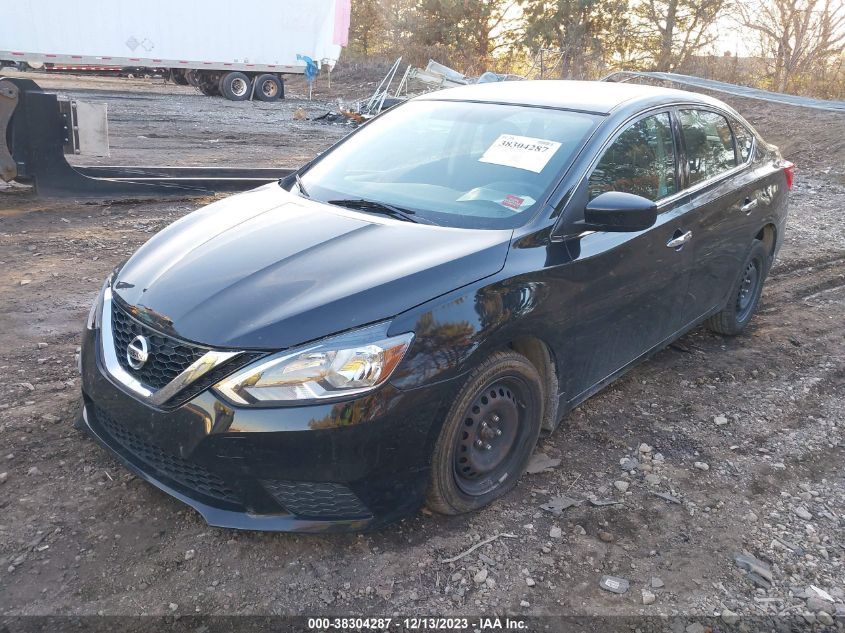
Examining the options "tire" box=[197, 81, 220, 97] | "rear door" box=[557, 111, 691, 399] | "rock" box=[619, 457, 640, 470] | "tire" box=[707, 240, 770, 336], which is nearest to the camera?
"rear door" box=[557, 111, 691, 399]

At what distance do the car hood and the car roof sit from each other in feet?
3.72

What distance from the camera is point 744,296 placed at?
5.04m

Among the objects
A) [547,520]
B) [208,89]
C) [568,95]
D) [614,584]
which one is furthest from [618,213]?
[208,89]

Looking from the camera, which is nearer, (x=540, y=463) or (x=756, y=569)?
(x=756, y=569)

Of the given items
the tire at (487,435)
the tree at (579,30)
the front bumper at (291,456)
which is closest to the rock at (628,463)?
the tire at (487,435)

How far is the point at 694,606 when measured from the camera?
2568 millimetres

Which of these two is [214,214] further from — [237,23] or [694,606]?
[237,23]

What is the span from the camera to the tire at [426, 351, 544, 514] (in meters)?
2.67

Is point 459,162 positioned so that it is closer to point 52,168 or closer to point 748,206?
point 748,206

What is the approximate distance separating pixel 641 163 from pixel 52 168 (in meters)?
5.76

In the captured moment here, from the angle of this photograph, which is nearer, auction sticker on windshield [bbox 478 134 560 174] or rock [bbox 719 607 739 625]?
rock [bbox 719 607 739 625]

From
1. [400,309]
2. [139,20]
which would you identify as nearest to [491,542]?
[400,309]

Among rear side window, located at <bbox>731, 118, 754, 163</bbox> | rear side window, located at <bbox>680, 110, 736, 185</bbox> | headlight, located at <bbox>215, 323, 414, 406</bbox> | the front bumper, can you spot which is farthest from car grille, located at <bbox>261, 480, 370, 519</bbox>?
rear side window, located at <bbox>731, 118, 754, 163</bbox>

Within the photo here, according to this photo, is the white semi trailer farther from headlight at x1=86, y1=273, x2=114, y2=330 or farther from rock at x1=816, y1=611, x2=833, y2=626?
rock at x1=816, y1=611, x2=833, y2=626
